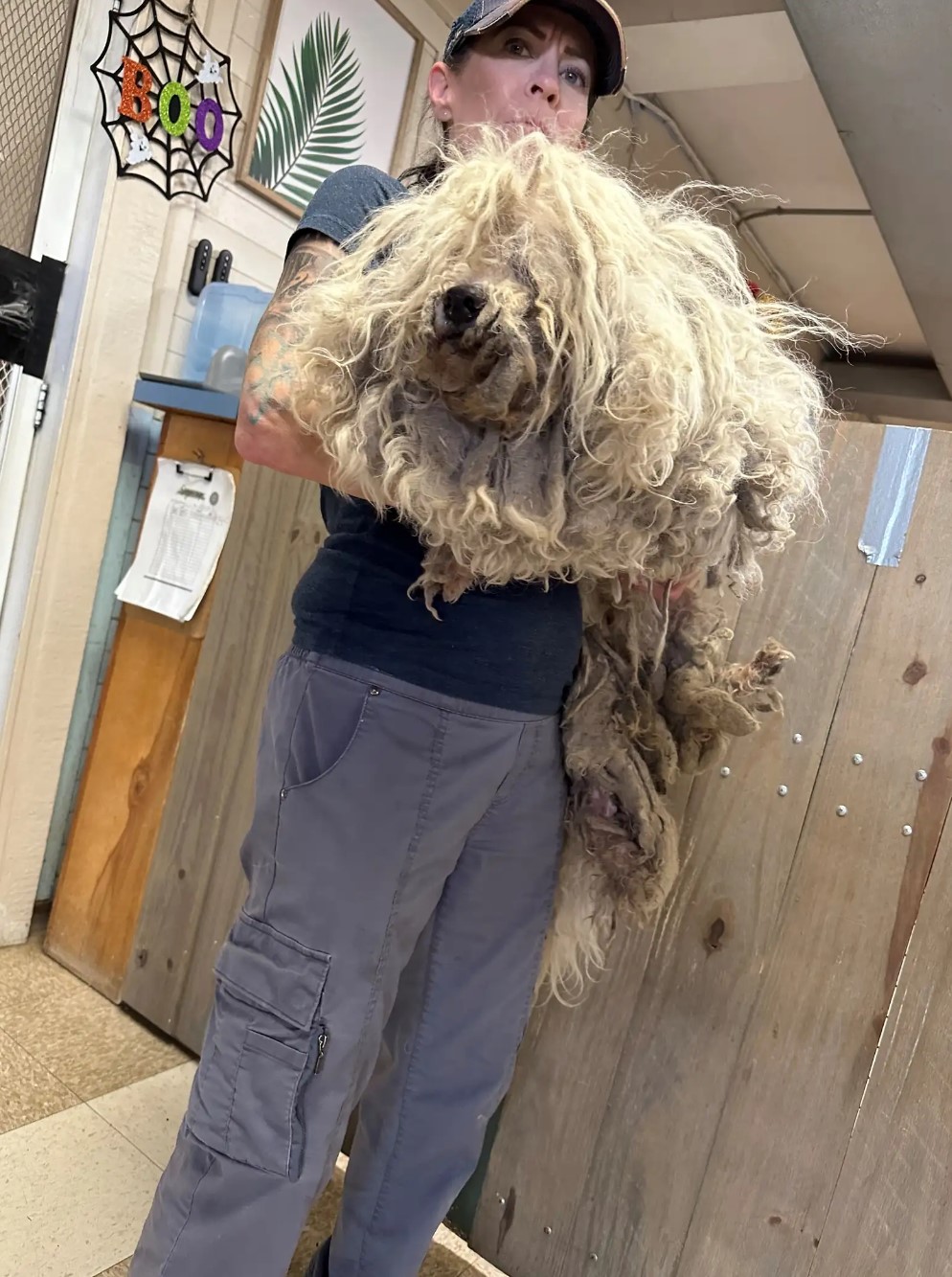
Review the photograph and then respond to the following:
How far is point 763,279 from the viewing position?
377cm

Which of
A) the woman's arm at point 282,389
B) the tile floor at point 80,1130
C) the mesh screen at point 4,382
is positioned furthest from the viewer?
the mesh screen at point 4,382

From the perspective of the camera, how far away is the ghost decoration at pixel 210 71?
1.72m

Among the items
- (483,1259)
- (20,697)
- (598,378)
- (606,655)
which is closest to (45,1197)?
(483,1259)

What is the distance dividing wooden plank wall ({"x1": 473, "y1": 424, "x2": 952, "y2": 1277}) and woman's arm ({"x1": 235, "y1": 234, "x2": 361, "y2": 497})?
630mm

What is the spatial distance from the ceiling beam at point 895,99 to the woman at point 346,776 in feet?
3.58

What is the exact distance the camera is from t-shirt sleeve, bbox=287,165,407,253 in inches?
31.3

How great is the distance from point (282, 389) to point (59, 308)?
1.14 m

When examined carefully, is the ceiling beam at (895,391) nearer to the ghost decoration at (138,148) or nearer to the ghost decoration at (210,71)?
the ghost decoration at (210,71)

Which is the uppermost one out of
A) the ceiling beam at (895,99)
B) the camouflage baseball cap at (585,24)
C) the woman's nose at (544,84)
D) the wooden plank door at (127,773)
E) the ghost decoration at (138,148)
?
the ceiling beam at (895,99)

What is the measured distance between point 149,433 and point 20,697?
599mm

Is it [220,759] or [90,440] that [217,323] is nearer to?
[90,440]

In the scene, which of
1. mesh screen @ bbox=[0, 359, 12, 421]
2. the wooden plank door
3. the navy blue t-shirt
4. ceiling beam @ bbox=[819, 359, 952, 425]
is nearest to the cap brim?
the navy blue t-shirt

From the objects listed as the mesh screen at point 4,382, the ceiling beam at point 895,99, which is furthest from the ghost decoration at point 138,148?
the ceiling beam at point 895,99

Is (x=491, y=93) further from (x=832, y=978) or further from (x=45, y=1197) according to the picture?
(x=45, y=1197)
